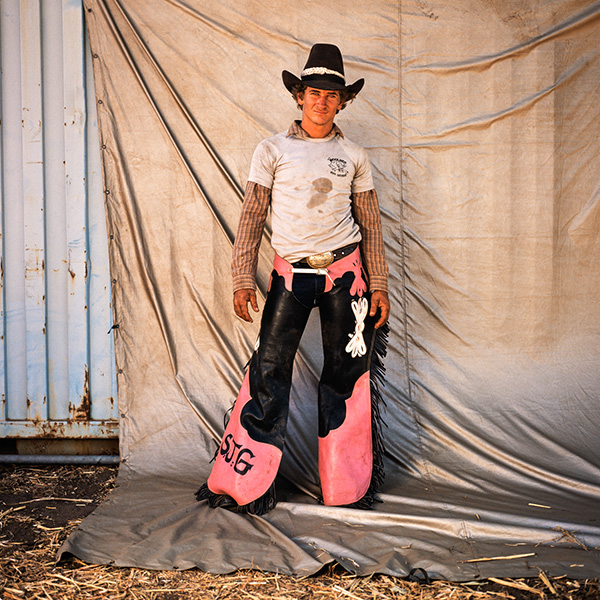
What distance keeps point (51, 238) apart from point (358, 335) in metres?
1.89

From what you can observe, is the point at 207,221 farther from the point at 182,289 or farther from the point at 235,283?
the point at 235,283

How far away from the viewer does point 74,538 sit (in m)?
2.63

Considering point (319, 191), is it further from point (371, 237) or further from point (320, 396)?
point (320, 396)

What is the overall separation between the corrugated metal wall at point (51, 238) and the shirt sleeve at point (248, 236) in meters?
1.09

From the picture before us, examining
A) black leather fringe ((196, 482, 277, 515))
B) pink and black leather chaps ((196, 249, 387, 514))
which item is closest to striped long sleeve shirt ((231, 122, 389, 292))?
pink and black leather chaps ((196, 249, 387, 514))

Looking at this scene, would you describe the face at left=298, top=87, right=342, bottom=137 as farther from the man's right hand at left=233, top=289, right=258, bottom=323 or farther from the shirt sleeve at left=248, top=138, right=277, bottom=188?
the man's right hand at left=233, top=289, right=258, bottom=323

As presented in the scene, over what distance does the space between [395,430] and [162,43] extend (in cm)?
243

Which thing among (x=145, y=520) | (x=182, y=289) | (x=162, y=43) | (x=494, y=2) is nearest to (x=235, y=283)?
(x=182, y=289)

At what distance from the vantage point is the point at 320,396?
10.1ft

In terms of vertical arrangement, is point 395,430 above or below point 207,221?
below

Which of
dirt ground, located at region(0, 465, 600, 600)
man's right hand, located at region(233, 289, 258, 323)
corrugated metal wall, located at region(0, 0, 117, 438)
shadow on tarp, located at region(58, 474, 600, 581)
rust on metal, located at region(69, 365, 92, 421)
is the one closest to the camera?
dirt ground, located at region(0, 465, 600, 600)

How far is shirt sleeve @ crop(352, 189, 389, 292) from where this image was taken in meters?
3.13

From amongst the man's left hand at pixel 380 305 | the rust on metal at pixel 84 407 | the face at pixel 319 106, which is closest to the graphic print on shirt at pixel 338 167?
the face at pixel 319 106

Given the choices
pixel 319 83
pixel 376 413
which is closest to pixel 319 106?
pixel 319 83
